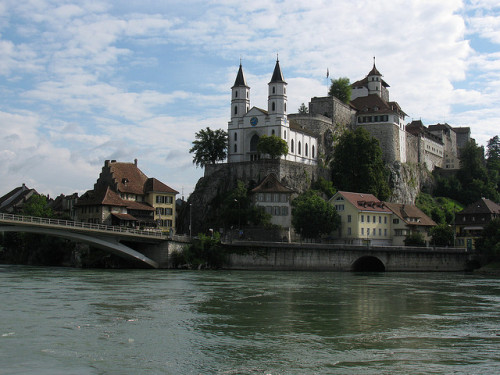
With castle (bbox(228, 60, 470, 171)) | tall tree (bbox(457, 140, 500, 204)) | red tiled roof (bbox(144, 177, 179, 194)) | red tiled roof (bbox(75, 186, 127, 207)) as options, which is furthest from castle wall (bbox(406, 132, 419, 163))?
red tiled roof (bbox(75, 186, 127, 207))

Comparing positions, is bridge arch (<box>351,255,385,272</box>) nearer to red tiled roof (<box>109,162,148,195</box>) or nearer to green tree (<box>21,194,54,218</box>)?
red tiled roof (<box>109,162,148,195</box>)

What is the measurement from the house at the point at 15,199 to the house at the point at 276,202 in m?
43.3

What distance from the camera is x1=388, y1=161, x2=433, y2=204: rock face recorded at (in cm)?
10738

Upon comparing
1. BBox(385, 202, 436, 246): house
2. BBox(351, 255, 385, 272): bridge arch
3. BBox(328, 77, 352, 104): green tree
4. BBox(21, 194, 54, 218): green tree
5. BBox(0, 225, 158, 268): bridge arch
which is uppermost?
BBox(328, 77, 352, 104): green tree

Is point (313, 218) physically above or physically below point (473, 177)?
below

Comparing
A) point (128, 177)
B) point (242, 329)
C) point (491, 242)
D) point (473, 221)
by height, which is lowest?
point (242, 329)

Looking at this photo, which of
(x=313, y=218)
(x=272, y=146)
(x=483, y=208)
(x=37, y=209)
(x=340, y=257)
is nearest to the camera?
(x=340, y=257)

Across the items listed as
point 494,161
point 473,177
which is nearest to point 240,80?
point 473,177

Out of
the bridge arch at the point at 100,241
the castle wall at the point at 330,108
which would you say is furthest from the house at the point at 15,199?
the castle wall at the point at 330,108

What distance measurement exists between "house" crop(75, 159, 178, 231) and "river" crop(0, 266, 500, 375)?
86.5 feet

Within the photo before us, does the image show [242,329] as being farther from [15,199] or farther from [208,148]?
[15,199]

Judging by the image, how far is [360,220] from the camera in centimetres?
8481

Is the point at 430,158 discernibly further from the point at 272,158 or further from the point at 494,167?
the point at 272,158

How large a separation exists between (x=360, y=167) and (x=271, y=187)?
18.5 metres
